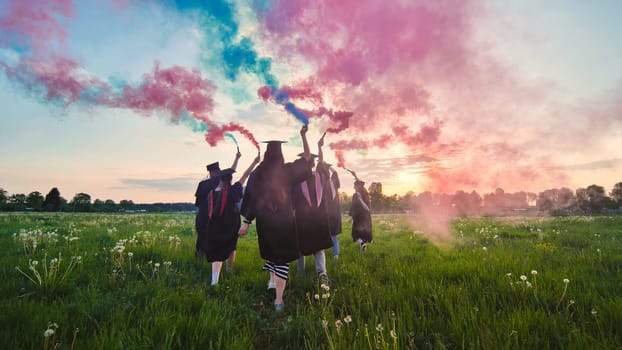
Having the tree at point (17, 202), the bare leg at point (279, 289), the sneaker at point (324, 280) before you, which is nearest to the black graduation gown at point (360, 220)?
the sneaker at point (324, 280)

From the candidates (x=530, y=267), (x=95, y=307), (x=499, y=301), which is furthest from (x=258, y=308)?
(x=530, y=267)

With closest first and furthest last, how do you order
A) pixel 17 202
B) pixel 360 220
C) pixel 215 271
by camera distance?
pixel 215 271, pixel 360 220, pixel 17 202

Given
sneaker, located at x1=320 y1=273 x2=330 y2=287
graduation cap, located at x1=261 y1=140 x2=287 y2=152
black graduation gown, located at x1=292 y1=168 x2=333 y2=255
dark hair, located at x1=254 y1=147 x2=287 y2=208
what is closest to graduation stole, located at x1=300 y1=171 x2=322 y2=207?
black graduation gown, located at x1=292 y1=168 x2=333 y2=255

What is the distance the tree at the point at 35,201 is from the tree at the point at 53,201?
130cm

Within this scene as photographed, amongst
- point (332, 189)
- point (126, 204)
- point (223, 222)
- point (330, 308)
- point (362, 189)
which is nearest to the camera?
point (330, 308)

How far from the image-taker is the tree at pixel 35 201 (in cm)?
9790

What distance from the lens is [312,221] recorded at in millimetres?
6473

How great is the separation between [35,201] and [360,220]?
132 meters

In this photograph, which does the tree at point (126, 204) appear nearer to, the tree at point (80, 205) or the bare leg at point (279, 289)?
the tree at point (80, 205)

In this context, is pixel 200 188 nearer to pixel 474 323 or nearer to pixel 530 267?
pixel 474 323

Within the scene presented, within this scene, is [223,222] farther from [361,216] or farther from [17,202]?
[17,202]

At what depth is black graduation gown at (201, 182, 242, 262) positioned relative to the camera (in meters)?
6.70

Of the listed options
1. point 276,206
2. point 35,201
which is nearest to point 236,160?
point 276,206

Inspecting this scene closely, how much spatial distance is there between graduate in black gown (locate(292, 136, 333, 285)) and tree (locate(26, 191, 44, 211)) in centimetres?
12693
